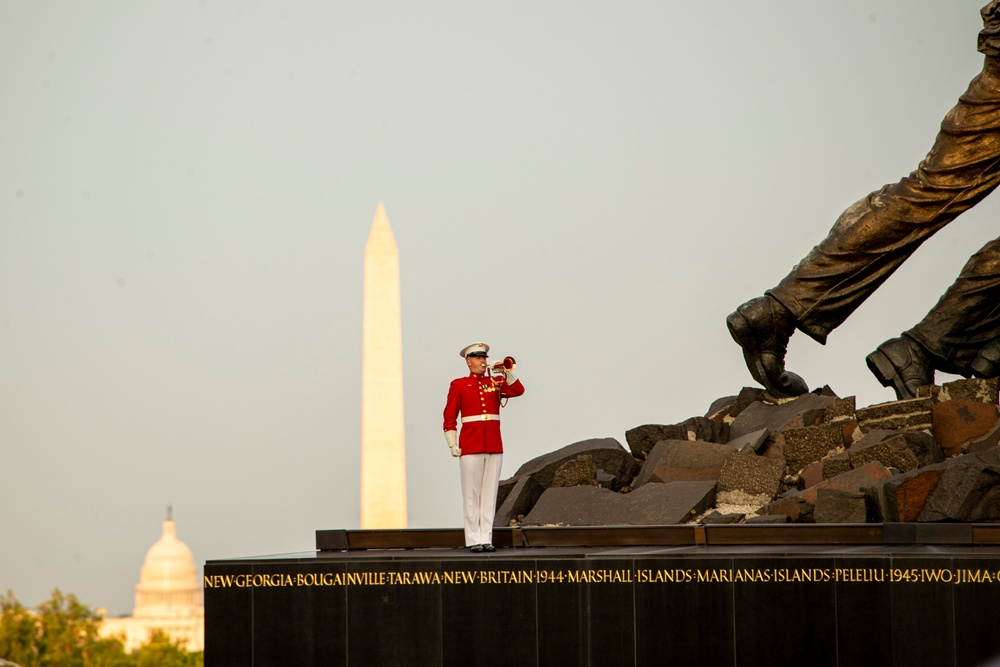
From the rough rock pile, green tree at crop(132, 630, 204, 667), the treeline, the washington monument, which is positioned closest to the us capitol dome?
green tree at crop(132, 630, 204, 667)

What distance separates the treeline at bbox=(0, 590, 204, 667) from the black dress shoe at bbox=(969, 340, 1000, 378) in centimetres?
2928

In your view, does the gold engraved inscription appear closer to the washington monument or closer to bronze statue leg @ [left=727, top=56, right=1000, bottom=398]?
bronze statue leg @ [left=727, top=56, right=1000, bottom=398]

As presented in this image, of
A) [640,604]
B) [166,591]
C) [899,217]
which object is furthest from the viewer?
[166,591]

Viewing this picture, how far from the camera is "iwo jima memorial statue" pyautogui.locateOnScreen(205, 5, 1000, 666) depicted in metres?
9.18

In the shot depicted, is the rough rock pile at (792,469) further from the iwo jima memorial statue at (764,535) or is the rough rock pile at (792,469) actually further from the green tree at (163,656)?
the green tree at (163,656)

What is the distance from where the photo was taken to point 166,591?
87062 mm

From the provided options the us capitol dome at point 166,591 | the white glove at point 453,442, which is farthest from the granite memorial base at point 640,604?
the us capitol dome at point 166,591

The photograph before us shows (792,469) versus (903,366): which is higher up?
(903,366)

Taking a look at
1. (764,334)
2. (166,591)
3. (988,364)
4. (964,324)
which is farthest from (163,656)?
(166,591)

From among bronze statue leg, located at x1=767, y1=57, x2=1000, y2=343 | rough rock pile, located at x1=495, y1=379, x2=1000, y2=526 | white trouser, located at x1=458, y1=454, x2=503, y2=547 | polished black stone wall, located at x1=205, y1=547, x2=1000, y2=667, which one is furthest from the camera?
bronze statue leg, located at x1=767, y1=57, x2=1000, y2=343

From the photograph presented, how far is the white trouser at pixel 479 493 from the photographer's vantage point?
415 inches

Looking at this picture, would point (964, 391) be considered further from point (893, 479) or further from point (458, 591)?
point (458, 591)

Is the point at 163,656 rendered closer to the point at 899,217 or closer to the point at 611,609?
the point at 899,217

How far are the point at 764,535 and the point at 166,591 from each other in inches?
3137
